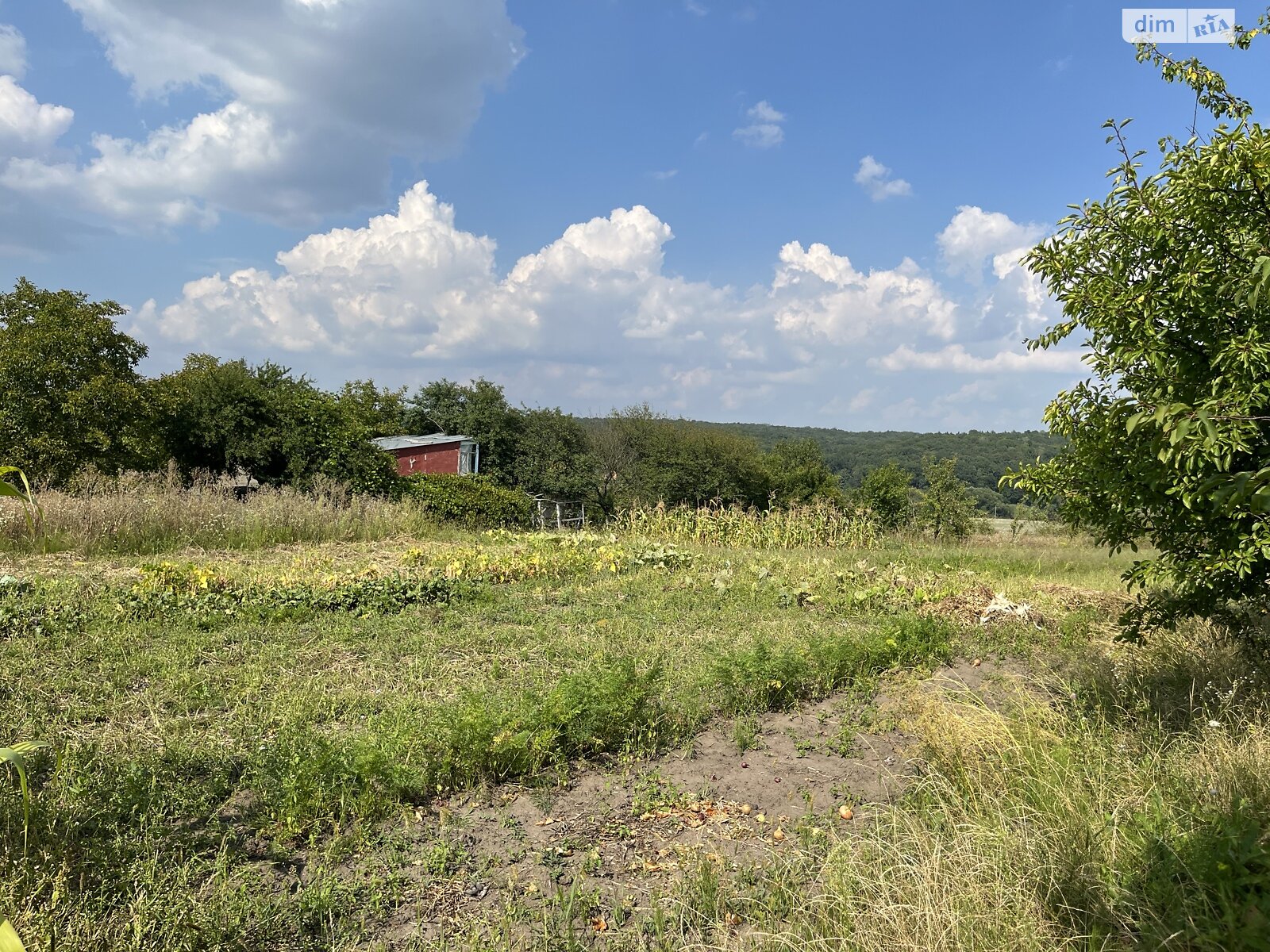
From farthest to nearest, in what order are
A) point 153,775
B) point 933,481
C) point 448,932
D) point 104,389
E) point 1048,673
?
point 933,481 < point 104,389 < point 1048,673 < point 153,775 < point 448,932

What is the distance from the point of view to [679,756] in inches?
160

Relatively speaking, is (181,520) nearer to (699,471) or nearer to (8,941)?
(8,941)

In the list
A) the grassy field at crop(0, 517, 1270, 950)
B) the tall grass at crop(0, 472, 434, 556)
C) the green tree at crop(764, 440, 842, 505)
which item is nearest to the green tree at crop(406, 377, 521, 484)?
the green tree at crop(764, 440, 842, 505)

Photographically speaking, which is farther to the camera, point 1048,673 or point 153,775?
point 1048,673

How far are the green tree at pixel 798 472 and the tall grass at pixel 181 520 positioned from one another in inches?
1419

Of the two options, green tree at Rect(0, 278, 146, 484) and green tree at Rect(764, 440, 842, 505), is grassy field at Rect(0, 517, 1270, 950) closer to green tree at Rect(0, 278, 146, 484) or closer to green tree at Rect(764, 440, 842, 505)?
green tree at Rect(0, 278, 146, 484)

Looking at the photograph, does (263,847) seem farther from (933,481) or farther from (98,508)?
(933,481)

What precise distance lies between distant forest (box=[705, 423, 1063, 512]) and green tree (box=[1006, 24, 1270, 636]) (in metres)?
36.6

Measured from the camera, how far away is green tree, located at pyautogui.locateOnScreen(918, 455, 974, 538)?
23578 millimetres

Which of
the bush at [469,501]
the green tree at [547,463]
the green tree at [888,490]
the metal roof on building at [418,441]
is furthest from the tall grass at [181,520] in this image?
the green tree at [888,490]

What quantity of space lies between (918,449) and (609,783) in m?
75.2

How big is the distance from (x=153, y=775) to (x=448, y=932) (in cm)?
168

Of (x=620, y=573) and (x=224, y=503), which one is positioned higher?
(x=224, y=503)

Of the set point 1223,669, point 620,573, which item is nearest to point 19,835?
point 1223,669
